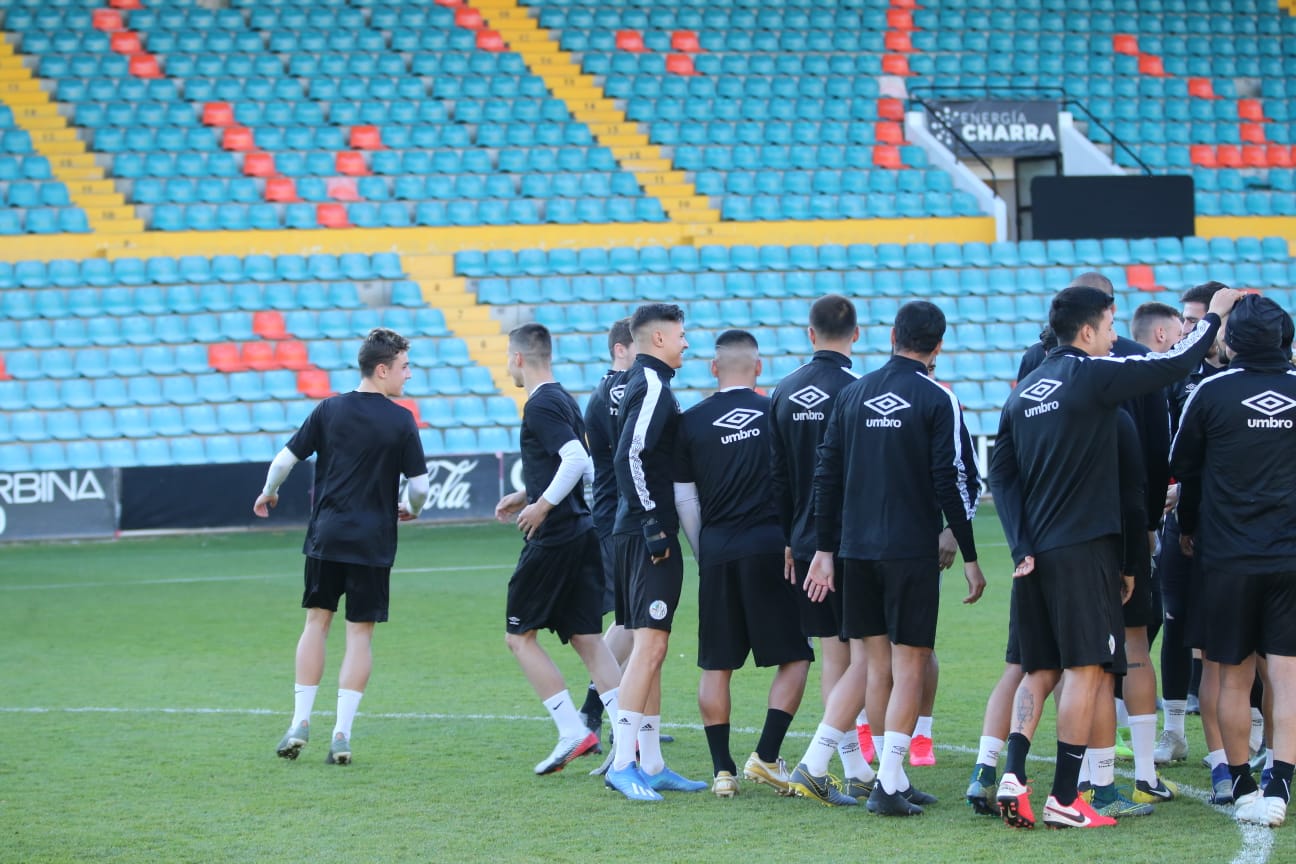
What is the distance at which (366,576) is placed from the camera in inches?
305

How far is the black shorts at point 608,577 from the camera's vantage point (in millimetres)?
7656

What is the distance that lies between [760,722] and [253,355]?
1409 cm

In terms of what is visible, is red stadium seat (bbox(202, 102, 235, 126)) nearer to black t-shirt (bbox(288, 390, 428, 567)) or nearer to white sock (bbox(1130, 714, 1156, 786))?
black t-shirt (bbox(288, 390, 428, 567))

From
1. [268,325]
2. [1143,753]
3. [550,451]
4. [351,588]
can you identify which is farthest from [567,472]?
[268,325]

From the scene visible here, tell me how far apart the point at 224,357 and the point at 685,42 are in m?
10.2

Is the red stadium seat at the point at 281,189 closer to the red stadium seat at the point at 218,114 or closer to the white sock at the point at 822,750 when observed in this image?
the red stadium seat at the point at 218,114

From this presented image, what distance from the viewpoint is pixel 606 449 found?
309 inches

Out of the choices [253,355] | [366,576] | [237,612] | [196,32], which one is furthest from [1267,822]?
[196,32]

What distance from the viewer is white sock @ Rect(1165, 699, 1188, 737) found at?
287 inches

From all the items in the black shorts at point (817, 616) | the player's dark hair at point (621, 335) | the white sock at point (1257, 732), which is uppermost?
the player's dark hair at point (621, 335)

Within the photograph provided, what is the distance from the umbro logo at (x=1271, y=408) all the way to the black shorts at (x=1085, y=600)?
69 centimetres

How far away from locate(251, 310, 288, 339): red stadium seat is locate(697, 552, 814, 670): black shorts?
15375mm

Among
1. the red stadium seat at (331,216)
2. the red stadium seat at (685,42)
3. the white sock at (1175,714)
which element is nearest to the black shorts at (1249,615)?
the white sock at (1175,714)

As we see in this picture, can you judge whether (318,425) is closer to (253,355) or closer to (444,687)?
(444,687)
